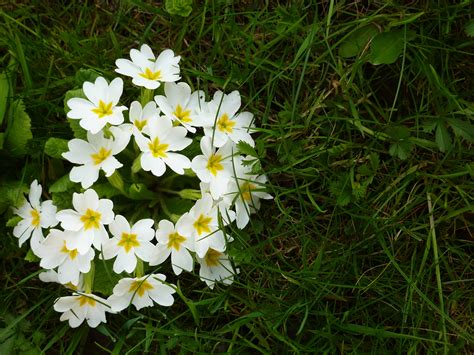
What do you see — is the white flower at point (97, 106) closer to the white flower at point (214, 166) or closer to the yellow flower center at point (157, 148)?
the yellow flower center at point (157, 148)

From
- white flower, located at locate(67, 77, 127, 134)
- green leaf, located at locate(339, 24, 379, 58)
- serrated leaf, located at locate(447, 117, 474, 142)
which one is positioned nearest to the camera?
white flower, located at locate(67, 77, 127, 134)

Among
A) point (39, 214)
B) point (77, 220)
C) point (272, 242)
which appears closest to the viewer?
point (77, 220)

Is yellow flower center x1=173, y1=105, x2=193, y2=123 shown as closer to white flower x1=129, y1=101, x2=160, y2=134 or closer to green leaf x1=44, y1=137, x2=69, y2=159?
white flower x1=129, y1=101, x2=160, y2=134

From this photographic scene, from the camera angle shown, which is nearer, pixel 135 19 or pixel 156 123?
pixel 156 123

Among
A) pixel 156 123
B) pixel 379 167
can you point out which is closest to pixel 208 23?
pixel 156 123

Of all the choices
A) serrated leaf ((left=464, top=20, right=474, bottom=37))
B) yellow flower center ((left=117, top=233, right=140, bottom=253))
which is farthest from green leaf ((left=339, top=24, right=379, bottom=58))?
yellow flower center ((left=117, top=233, right=140, bottom=253))

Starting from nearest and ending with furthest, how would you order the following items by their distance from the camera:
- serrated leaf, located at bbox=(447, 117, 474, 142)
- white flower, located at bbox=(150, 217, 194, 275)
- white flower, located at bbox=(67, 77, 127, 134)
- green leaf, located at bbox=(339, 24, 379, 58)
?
white flower, located at bbox=(67, 77, 127, 134)
white flower, located at bbox=(150, 217, 194, 275)
serrated leaf, located at bbox=(447, 117, 474, 142)
green leaf, located at bbox=(339, 24, 379, 58)

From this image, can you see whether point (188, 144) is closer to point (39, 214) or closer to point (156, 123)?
point (156, 123)

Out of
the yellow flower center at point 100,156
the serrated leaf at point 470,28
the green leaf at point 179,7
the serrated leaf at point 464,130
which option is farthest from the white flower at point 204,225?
the serrated leaf at point 470,28
